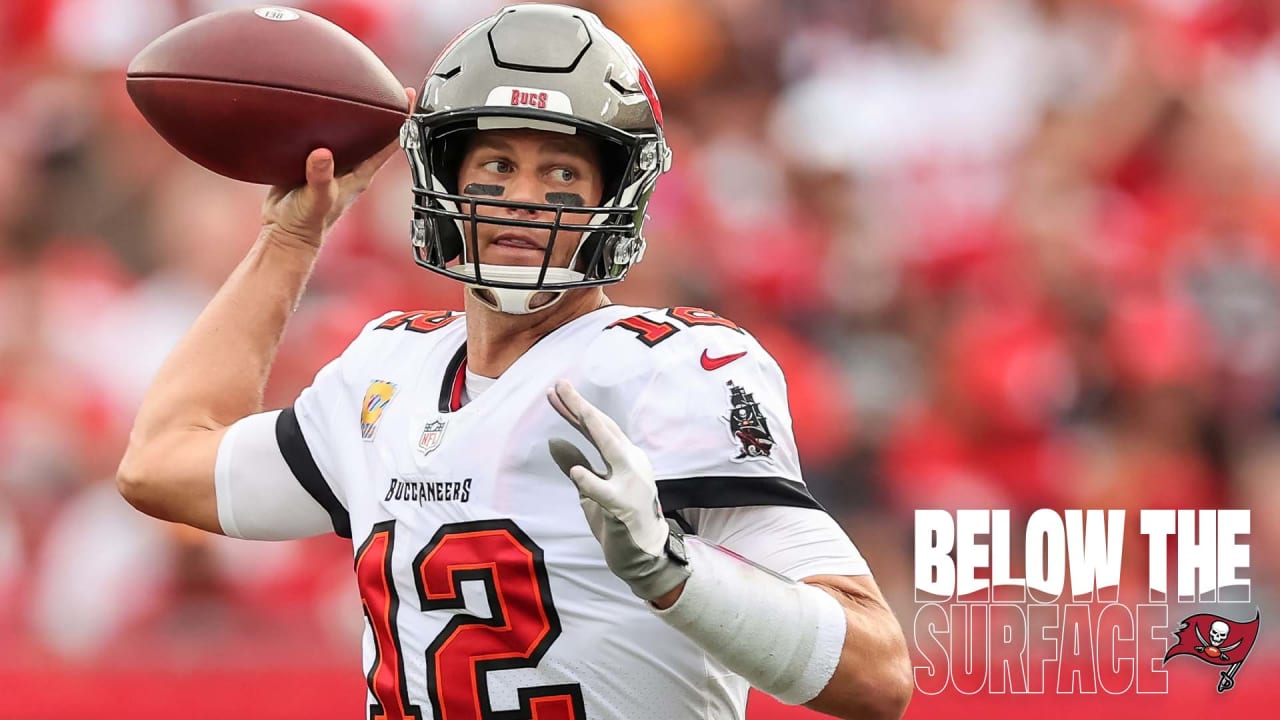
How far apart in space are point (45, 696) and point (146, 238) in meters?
2.00

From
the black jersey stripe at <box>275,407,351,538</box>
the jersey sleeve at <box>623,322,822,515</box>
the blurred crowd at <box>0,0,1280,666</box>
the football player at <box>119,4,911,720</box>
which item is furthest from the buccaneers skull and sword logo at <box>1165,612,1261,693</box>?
the black jersey stripe at <box>275,407,351,538</box>

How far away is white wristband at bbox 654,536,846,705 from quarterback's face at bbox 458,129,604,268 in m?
0.56

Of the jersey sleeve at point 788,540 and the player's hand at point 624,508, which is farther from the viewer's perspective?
the jersey sleeve at point 788,540

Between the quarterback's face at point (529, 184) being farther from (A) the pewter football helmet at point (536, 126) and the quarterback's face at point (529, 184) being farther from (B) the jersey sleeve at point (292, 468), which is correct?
(B) the jersey sleeve at point (292, 468)

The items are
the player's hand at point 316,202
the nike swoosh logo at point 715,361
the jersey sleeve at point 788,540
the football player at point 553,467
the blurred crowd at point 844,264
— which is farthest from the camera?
the blurred crowd at point 844,264

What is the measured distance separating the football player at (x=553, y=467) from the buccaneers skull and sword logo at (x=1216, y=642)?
81.1 inches

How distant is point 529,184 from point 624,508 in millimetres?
665

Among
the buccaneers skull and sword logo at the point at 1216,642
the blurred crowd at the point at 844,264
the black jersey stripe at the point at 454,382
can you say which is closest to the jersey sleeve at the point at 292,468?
the black jersey stripe at the point at 454,382

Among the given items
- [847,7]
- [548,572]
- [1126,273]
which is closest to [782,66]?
[847,7]

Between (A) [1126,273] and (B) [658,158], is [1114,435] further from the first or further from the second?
(B) [658,158]

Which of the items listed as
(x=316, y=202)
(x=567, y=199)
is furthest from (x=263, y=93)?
(x=567, y=199)

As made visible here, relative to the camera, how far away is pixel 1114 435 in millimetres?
5004

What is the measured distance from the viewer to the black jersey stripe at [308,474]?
2436 millimetres

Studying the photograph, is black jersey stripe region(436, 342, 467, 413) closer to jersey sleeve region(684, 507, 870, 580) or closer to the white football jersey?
the white football jersey
